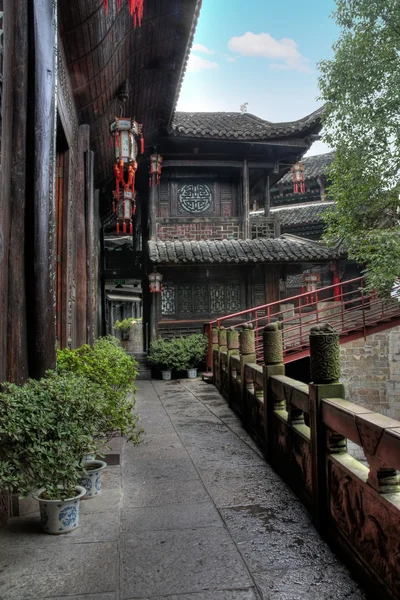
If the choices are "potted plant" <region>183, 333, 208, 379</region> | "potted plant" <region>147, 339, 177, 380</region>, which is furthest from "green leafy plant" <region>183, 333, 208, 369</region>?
"potted plant" <region>147, 339, 177, 380</region>

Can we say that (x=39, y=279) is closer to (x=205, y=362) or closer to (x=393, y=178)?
(x=393, y=178)

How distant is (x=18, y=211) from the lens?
348cm

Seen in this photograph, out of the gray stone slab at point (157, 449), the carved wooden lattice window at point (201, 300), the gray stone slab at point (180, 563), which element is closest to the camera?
the gray stone slab at point (180, 563)

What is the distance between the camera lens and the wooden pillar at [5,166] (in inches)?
127

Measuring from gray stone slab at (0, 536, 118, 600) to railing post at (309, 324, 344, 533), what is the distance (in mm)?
1228

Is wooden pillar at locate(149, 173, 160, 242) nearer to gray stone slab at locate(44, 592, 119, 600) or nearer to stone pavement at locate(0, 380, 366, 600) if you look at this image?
stone pavement at locate(0, 380, 366, 600)

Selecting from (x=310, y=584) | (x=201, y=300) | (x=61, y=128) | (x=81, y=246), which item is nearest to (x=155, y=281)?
(x=201, y=300)

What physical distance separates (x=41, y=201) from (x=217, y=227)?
10.6 m

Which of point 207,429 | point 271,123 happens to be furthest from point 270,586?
point 271,123

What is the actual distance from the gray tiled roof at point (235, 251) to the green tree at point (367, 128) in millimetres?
3775

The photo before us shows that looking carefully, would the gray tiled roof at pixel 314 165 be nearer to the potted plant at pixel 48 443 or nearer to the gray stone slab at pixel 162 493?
the gray stone slab at pixel 162 493

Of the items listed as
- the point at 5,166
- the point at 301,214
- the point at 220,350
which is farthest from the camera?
the point at 301,214

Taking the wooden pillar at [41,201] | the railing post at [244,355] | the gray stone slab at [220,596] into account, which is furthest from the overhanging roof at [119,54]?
the gray stone slab at [220,596]

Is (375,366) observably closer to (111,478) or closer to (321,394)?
(111,478)
